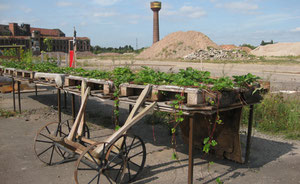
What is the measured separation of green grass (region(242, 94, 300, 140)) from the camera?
6691 mm

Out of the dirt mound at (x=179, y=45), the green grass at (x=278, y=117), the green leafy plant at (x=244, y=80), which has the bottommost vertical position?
the green grass at (x=278, y=117)

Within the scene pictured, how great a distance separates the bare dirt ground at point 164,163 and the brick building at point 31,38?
47343mm

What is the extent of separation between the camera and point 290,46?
6125cm

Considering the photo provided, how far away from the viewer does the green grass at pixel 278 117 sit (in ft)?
22.0

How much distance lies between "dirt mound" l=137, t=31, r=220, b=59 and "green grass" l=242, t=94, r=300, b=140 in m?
37.5

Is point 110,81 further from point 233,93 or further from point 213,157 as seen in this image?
point 213,157

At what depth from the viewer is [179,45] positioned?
47500 millimetres

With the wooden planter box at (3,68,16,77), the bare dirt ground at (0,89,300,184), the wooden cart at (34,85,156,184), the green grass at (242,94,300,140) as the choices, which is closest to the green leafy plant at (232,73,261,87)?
the wooden cart at (34,85,156,184)

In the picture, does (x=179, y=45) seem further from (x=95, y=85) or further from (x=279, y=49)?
(x=95, y=85)

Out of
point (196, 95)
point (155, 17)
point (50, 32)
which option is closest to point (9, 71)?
point (196, 95)

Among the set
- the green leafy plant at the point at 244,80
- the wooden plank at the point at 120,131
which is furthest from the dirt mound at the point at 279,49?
the wooden plank at the point at 120,131

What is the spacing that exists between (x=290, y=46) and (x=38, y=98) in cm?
6269

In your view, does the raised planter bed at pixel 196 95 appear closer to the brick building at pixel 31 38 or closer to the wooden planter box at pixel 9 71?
the wooden planter box at pixel 9 71

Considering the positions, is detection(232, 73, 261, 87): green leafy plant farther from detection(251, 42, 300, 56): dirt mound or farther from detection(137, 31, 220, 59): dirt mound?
detection(251, 42, 300, 56): dirt mound
